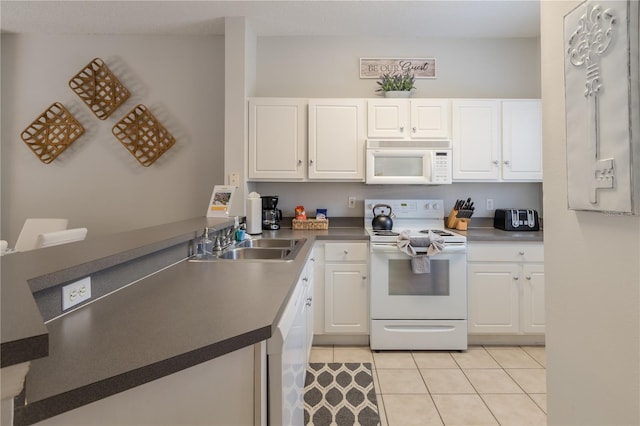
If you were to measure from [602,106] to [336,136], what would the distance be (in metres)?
2.15

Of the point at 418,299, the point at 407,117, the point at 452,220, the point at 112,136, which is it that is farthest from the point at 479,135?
the point at 112,136

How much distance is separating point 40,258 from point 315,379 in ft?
5.55

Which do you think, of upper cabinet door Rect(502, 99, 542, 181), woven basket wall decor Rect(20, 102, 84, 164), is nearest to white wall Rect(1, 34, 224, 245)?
woven basket wall decor Rect(20, 102, 84, 164)

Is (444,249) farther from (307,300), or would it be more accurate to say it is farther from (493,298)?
(307,300)

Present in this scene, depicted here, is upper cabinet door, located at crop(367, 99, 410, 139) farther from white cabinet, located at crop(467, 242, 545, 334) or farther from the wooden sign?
white cabinet, located at crop(467, 242, 545, 334)

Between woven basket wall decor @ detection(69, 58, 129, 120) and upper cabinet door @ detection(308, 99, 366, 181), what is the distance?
1.91 meters

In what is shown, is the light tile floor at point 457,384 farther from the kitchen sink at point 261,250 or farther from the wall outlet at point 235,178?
the wall outlet at point 235,178

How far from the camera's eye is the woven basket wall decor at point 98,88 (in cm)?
321

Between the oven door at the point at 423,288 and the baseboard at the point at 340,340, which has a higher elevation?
the oven door at the point at 423,288

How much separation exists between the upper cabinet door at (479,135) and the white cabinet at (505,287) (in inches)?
27.4

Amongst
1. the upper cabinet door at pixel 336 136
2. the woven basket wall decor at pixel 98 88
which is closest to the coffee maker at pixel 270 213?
the upper cabinet door at pixel 336 136

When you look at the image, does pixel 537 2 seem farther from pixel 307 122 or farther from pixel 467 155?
pixel 307 122

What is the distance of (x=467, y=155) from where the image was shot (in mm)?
2906

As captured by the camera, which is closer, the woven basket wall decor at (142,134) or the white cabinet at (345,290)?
the white cabinet at (345,290)
